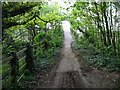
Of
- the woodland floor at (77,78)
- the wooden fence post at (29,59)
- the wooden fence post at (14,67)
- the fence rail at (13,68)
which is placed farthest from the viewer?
the wooden fence post at (29,59)

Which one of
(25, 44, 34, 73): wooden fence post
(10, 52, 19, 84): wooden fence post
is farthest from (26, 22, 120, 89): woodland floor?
(10, 52, 19, 84): wooden fence post

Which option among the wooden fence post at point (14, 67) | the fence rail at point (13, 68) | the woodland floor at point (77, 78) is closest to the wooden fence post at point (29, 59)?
the fence rail at point (13, 68)

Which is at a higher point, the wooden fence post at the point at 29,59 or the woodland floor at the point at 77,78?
the wooden fence post at the point at 29,59

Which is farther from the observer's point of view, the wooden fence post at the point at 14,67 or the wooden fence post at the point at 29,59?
the wooden fence post at the point at 29,59

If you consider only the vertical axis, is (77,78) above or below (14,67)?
below

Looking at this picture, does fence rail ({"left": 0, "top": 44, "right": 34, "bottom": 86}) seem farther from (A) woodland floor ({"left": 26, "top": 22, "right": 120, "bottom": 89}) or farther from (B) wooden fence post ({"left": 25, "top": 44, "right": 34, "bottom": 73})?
(A) woodland floor ({"left": 26, "top": 22, "right": 120, "bottom": 89})

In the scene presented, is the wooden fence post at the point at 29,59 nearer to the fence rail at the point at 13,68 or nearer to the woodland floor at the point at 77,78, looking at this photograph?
the fence rail at the point at 13,68

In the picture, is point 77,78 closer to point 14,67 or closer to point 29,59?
point 14,67

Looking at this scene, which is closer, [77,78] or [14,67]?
[14,67]

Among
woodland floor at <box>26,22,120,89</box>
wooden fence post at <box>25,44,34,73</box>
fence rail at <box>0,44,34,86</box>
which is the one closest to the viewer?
fence rail at <box>0,44,34,86</box>

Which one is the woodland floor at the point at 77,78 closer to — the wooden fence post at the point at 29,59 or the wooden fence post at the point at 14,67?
the wooden fence post at the point at 29,59

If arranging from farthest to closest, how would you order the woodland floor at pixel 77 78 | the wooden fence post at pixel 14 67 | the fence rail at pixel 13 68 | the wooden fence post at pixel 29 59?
the wooden fence post at pixel 29 59
the woodland floor at pixel 77 78
the wooden fence post at pixel 14 67
the fence rail at pixel 13 68

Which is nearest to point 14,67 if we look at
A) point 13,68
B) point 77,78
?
point 13,68

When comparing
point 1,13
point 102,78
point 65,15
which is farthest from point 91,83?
point 65,15
